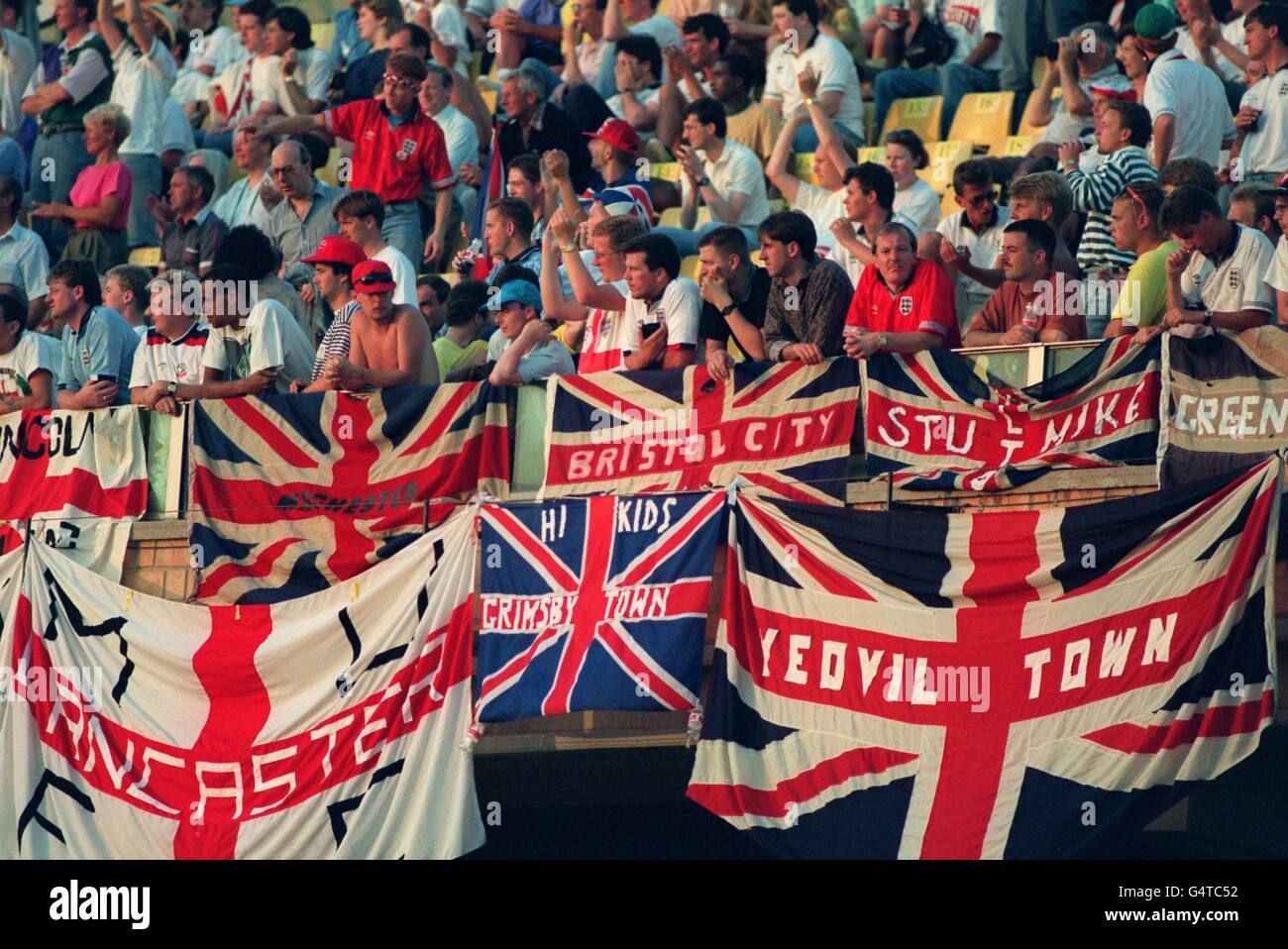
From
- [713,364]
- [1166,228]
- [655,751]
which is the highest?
[1166,228]

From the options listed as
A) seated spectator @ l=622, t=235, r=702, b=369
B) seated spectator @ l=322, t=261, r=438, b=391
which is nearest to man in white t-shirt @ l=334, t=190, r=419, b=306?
seated spectator @ l=322, t=261, r=438, b=391

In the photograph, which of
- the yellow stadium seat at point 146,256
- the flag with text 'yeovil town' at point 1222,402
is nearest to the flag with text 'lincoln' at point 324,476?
the flag with text 'yeovil town' at point 1222,402

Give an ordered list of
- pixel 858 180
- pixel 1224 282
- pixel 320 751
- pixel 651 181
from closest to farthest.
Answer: pixel 1224 282 → pixel 320 751 → pixel 858 180 → pixel 651 181

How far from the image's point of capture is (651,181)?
16938mm

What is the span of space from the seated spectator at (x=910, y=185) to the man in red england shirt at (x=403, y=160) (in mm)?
3470

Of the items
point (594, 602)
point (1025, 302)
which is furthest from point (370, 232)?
point (1025, 302)

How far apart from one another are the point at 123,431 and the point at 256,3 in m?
7.04

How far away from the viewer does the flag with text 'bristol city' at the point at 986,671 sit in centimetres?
1061

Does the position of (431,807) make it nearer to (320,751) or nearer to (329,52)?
(320,751)

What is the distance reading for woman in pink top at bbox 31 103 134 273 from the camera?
58.8 ft

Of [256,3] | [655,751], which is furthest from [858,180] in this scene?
[256,3]

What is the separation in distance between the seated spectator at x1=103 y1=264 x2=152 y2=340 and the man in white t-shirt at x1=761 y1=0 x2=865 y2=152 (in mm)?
5041

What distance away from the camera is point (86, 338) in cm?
1481

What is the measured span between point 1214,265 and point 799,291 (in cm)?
223
